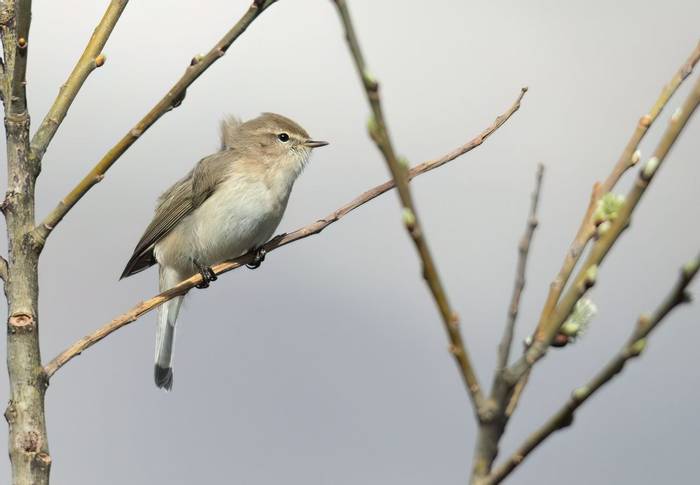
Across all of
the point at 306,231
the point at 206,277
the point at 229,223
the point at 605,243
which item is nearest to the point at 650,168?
the point at 605,243

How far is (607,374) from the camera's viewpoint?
1.15 m

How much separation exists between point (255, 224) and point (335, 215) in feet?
9.96

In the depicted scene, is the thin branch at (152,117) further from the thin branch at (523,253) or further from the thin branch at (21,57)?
the thin branch at (523,253)

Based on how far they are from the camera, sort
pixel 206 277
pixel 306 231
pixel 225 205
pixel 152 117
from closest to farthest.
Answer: pixel 152 117
pixel 306 231
pixel 206 277
pixel 225 205

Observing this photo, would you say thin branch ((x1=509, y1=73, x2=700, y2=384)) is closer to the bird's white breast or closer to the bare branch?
Result: the bare branch

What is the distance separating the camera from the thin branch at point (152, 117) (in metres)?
2.15

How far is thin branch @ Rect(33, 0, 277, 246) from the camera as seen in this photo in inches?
84.8

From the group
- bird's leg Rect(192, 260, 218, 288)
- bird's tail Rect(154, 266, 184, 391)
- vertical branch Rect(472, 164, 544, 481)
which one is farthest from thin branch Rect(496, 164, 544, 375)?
bird's tail Rect(154, 266, 184, 391)

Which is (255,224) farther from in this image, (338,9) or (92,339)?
(338,9)

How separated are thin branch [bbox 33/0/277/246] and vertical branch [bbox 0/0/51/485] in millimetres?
77

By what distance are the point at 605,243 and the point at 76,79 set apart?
5.48 feet

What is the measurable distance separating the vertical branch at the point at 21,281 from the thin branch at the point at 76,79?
39 mm

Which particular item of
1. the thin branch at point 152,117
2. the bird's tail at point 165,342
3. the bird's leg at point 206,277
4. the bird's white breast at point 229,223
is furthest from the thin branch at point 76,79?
the bird's tail at point 165,342

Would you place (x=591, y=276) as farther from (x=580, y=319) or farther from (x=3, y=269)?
(x=3, y=269)
